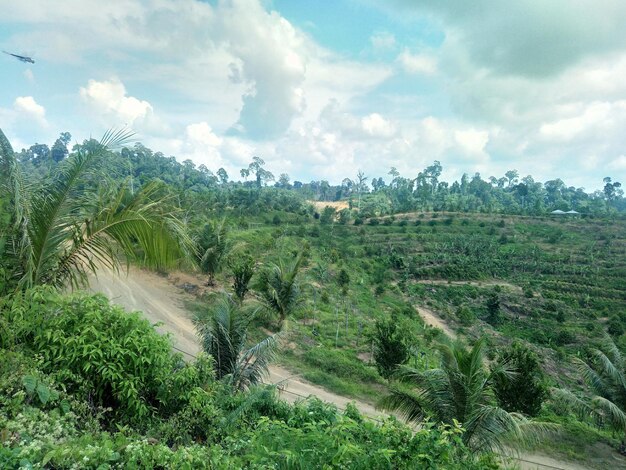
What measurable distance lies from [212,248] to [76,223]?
1294 cm

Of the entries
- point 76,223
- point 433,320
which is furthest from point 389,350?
point 433,320

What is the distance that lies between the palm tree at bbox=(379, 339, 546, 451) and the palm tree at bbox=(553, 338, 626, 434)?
4.70 metres

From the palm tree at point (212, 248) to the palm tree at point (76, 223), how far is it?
12551 mm

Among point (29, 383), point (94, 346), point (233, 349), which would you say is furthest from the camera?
point (233, 349)

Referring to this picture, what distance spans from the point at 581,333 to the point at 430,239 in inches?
786

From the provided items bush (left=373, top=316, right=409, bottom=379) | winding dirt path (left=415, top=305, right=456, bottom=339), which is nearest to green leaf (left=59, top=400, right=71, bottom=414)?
bush (left=373, top=316, right=409, bottom=379)

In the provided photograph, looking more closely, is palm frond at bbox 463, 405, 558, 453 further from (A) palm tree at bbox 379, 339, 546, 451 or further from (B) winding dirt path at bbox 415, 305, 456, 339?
(B) winding dirt path at bbox 415, 305, 456, 339

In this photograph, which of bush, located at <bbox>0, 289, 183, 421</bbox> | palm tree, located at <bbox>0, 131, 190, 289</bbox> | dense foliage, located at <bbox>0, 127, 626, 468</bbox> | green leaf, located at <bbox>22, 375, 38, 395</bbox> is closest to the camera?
green leaf, located at <bbox>22, 375, 38, 395</bbox>

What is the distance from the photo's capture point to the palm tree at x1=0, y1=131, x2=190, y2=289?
4.79 m

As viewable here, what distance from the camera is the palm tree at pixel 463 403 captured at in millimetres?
6508

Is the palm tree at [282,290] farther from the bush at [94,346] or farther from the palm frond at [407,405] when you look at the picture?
the bush at [94,346]

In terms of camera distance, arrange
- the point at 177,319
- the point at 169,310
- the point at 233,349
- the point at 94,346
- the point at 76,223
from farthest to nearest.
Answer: the point at 169,310
the point at 177,319
the point at 233,349
the point at 76,223
the point at 94,346

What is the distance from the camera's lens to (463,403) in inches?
278

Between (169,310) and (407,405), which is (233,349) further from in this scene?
(169,310)
